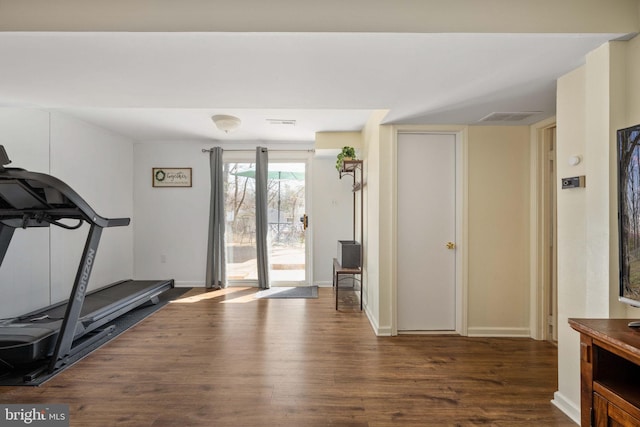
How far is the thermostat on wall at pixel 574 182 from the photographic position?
1919 millimetres

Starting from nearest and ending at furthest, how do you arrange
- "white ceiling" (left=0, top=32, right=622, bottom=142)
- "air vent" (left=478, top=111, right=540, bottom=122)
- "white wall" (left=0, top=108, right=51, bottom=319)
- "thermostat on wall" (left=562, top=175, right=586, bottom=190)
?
"white ceiling" (left=0, top=32, right=622, bottom=142)
"thermostat on wall" (left=562, top=175, right=586, bottom=190)
"air vent" (left=478, top=111, right=540, bottom=122)
"white wall" (left=0, top=108, right=51, bottom=319)

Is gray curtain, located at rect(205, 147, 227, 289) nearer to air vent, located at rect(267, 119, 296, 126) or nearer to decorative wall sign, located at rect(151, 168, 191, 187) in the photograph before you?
decorative wall sign, located at rect(151, 168, 191, 187)

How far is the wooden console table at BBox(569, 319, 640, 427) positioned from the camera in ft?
4.02

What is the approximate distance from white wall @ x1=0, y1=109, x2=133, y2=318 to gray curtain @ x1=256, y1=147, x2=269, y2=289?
222cm

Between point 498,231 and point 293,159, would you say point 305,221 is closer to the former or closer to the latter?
point 293,159

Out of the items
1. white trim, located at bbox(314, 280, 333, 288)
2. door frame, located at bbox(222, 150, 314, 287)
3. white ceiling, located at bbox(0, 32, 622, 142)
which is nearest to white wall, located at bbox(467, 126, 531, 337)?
white ceiling, located at bbox(0, 32, 622, 142)

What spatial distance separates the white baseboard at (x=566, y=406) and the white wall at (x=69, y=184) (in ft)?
16.6

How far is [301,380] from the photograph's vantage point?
7.88ft

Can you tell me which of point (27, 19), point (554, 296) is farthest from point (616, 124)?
point (27, 19)

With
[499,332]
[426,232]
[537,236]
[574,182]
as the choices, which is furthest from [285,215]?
[574,182]

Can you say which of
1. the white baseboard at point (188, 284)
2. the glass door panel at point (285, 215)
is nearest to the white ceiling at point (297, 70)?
the glass door panel at point (285, 215)

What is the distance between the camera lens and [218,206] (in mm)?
5215

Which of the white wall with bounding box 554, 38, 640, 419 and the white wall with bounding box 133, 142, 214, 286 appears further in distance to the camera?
the white wall with bounding box 133, 142, 214, 286

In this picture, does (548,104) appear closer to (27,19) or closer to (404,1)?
(404,1)
